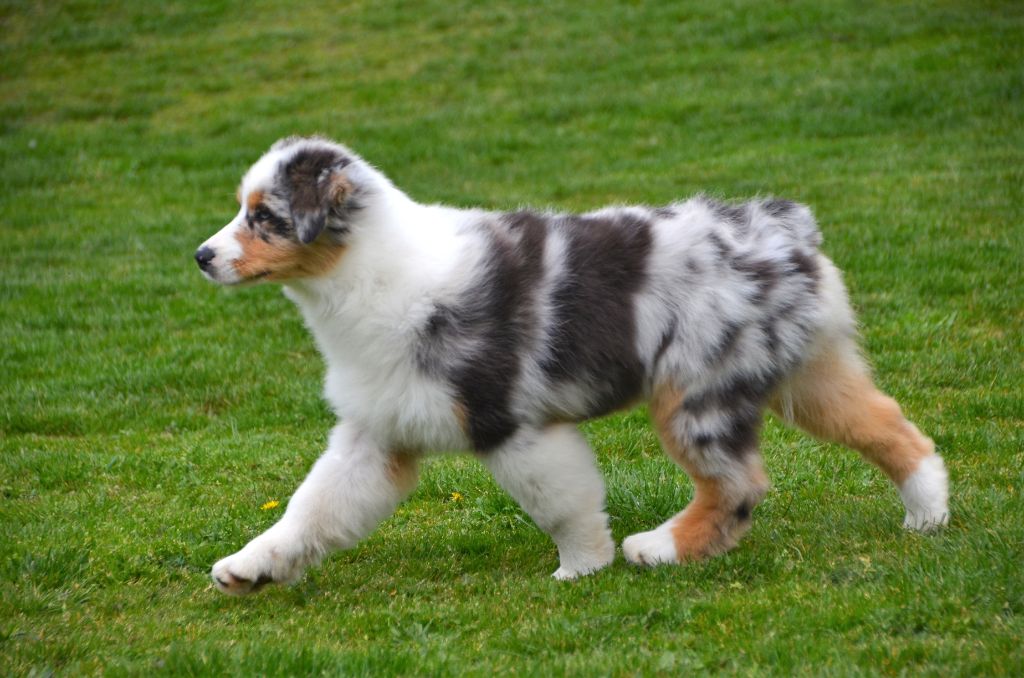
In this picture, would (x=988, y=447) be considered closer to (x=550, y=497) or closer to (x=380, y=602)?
(x=550, y=497)

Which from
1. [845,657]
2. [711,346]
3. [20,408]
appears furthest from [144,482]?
[845,657]

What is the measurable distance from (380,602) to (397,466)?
23.6 inches

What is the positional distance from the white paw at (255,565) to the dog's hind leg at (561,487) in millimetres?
959

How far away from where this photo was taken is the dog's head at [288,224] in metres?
5.34

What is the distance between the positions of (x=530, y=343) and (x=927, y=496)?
6.19 feet

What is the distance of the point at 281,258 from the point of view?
539 cm

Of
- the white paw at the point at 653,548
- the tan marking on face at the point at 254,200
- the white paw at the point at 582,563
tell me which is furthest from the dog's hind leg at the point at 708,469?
the tan marking on face at the point at 254,200

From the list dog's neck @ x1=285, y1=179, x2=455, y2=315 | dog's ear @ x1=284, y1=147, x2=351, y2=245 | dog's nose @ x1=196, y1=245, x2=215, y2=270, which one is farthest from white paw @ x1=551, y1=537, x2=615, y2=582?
dog's nose @ x1=196, y1=245, x2=215, y2=270

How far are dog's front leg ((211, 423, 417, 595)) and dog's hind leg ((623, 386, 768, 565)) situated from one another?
1.10 m

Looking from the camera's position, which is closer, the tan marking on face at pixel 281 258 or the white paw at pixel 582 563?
the tan marking on face at pixel 281 258

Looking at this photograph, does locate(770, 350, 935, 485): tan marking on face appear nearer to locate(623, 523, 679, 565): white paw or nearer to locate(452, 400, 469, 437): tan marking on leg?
locate(623, 523, 679, 565): white paw

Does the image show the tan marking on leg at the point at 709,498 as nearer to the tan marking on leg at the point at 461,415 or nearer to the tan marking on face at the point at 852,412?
the tan marking on face at the point at 852,412

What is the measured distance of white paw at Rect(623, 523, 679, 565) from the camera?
549cm

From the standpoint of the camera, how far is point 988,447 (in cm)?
684
